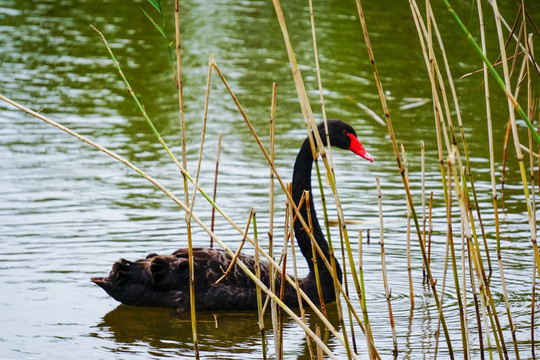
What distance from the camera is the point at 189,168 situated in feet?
30.4

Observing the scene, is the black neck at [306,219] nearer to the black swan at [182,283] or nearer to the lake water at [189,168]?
the black swan at [182,283]

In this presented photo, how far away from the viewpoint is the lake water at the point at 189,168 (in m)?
5.63

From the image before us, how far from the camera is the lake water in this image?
563 centimetres

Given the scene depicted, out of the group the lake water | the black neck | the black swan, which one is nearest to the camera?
the lake water

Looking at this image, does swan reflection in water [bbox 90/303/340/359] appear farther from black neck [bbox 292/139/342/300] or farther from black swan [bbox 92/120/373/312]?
black neck [bbox 292/139/342/300]

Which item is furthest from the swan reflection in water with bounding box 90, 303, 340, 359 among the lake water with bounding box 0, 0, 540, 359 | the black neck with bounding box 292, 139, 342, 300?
the black neck with bounding box 292, 139, 342, 300

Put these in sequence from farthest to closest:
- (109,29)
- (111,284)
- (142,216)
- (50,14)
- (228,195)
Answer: (50,14) → (109,29) → (228,195) → (142,216) → (111,284)

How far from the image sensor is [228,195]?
8.51 metres

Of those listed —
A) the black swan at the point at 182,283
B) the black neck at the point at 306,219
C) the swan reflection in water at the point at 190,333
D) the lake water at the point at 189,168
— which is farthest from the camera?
the black neck at the point at 306,219

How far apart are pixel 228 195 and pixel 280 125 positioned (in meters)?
3.24

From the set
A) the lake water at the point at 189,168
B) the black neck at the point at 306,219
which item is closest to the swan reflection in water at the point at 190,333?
the lake water at the point at 189,168

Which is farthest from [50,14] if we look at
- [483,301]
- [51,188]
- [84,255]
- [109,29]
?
[483,301]

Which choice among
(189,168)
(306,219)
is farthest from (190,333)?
(189,168)

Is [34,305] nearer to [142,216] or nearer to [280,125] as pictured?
[142,216]
